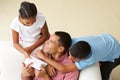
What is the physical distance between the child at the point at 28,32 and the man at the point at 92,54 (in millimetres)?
217

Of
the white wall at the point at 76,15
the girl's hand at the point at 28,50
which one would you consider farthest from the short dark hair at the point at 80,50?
the white wall at the point at 76,15

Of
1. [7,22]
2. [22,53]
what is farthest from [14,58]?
[7,22]

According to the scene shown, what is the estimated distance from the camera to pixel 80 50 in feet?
5.07

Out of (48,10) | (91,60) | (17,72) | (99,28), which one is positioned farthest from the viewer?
(48,10)

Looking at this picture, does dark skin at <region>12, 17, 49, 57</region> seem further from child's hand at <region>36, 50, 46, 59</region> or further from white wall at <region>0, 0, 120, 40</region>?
white wall at <region>0, 0, 120, 40</region>

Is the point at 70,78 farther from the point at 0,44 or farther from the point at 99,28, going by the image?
the point at 99,28

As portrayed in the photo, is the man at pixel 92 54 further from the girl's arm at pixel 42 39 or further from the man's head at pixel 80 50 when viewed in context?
the girl's arm at pixel 42 39

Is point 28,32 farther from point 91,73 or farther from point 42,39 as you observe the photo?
point 91,73

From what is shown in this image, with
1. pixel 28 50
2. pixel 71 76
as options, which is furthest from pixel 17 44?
pixel 71 76

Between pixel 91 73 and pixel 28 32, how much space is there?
0.59 metres

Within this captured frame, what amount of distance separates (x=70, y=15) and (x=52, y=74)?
52.0 inches

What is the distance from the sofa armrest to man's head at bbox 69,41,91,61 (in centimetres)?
13

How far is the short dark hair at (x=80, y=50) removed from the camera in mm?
1547

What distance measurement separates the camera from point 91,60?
5.36 ft
